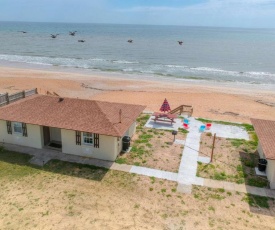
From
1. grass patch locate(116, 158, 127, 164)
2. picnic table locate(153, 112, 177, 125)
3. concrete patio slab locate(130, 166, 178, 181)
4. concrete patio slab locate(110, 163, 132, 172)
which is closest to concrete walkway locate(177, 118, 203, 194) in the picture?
concrete patio slab locate(130, 166, 178, 181)

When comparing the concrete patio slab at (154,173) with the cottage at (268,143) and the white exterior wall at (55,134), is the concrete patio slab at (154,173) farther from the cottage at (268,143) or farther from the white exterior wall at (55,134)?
the white exterior wall at (55,134)

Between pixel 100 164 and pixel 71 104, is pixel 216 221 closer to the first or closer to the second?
pixel 100 164

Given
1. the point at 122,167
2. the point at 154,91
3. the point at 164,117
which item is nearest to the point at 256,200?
the point at 122,167

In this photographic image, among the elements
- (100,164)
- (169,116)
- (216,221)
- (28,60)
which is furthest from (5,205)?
(28,60)

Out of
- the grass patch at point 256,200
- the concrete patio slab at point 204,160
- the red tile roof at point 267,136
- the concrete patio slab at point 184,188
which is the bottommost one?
the concrete patio slab at point 184,188

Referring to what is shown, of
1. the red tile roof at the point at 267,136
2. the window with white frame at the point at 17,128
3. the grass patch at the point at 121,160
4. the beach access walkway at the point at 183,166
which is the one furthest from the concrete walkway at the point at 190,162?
the window with white frame at the point at 17,128

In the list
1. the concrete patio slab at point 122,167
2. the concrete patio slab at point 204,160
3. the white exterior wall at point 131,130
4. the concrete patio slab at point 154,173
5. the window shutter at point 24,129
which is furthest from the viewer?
the white exterior wall at point 131,130

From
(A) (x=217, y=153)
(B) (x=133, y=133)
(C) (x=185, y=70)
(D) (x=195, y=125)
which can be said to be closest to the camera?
(A) (x=217, y=153)
